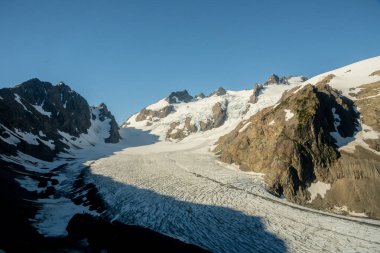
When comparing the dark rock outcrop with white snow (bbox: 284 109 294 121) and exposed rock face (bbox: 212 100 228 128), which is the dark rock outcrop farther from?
white snow (bbox: 284 109 294 121)

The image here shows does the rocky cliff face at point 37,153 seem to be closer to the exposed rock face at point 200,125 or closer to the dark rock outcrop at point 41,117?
the dark rock outcrop at point 41,117

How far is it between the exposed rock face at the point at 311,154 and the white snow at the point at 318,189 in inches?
18.4

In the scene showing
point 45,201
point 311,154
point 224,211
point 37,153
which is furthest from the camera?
point 37,153

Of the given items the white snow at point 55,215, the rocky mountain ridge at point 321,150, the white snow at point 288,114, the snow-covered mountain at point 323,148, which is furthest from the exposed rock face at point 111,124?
the white snow at point 55,215

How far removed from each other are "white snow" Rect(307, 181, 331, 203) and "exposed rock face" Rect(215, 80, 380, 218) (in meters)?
0.47

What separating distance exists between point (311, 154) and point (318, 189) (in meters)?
6.84

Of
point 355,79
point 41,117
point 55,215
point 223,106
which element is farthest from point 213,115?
point 55,215

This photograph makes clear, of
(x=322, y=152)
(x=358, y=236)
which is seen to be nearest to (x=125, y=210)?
(x=358, y=236)

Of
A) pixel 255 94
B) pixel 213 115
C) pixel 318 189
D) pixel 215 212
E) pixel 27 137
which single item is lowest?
pixel 318 189

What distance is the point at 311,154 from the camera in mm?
51656

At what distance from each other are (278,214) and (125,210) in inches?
626

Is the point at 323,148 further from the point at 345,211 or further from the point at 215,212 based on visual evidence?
the point at 215,212

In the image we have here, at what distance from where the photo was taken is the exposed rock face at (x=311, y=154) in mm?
44781

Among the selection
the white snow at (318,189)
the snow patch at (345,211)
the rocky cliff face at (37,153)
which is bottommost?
the snow patch at (345,211)
